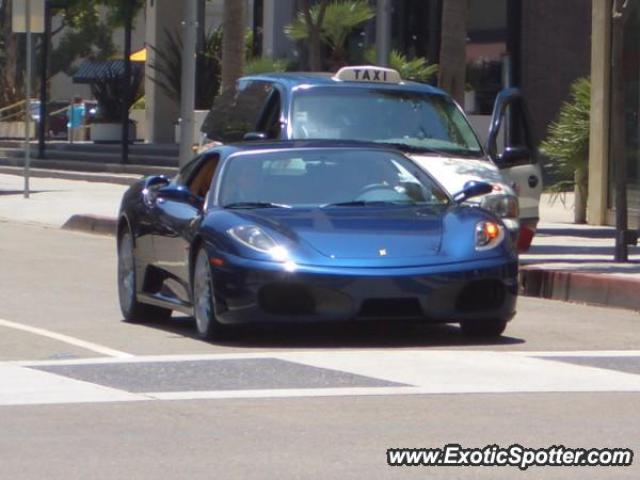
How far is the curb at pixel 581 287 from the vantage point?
46.7 ft

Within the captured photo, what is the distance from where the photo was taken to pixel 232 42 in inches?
971

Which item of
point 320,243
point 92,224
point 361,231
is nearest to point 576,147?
point 92,224

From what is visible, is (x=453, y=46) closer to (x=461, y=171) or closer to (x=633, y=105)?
(x=633, y=105)

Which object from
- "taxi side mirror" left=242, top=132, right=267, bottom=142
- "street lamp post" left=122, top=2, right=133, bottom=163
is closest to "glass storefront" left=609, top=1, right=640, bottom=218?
"taxi side mirror" left=242, top=132, right=267, bottom=142

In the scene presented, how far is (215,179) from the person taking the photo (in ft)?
39.2

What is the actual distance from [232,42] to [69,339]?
44.3 ft

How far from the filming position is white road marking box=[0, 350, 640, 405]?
9.08 meters

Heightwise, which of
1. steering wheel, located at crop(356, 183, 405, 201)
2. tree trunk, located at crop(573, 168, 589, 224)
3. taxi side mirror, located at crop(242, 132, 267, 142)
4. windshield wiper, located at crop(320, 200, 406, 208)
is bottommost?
tree trunk, located at crop(573, 168, 589, 224)

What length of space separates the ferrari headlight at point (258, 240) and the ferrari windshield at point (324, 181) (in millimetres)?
552

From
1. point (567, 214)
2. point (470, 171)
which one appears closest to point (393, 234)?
point (470, 171)

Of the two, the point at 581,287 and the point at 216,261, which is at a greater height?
the point at 216,261

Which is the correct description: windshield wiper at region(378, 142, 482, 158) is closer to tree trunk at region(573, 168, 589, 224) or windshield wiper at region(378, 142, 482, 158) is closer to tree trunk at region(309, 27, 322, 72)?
tree trunk at region(573, 168, 589, 224)

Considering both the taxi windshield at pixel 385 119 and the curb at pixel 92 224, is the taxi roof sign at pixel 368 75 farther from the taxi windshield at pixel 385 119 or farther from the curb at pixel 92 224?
the curb at pixel 92 224

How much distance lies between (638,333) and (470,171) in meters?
3.23
